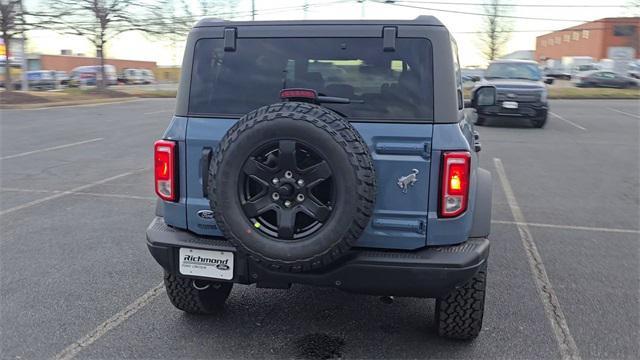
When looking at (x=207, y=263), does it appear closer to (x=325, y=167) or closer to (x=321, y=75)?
(x=325, y=167)

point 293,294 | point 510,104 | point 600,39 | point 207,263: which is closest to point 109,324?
point 207,263

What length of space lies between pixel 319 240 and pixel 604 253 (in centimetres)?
360

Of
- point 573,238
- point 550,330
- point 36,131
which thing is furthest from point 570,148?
point 36,131

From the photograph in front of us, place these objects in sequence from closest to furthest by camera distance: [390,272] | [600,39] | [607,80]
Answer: [390,272] < [607,80] < [600,39]

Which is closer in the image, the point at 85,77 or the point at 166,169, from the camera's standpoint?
the point at 166,169

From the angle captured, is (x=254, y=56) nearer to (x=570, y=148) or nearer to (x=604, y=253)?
(x=604, y=253)

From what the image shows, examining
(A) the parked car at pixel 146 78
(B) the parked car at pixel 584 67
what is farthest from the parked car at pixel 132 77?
(B) the parked car at pixel 584 67

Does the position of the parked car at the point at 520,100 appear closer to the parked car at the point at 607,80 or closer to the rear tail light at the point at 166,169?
the rear tail light at the point at 166,169

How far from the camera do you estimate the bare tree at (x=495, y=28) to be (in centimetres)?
4753

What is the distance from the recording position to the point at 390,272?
2.90 metres

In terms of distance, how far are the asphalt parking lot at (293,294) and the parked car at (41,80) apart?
1320 inches

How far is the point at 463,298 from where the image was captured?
3242 mm

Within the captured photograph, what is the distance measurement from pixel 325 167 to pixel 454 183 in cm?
70

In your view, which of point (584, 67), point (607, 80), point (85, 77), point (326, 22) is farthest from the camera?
point (584, 67)
